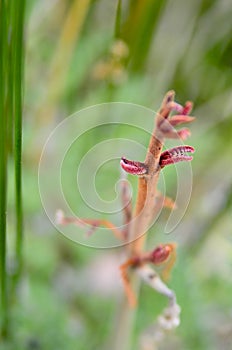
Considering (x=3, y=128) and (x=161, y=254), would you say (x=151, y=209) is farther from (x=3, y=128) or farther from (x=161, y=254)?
(x=3, y=128)

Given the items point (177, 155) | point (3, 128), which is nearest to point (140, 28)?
point (3, 128)

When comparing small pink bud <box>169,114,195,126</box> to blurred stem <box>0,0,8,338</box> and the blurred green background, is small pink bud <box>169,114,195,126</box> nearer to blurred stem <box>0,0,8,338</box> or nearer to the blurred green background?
blurred stem <box>0,0,8,338</box>

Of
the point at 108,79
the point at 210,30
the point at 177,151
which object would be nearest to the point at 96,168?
the point at 108,79

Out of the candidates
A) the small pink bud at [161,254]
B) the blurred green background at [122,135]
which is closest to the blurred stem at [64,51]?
the blurred green background at [122,135]

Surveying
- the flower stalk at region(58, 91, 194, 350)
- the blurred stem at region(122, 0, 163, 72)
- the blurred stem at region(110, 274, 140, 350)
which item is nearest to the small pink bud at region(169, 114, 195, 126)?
the flower stalk at region(58, 91, 194, 350)

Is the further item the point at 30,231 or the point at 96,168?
the point at 30,231

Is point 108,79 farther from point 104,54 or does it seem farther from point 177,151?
point 177,151
